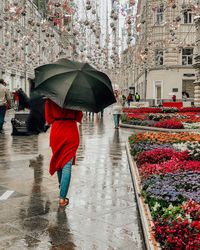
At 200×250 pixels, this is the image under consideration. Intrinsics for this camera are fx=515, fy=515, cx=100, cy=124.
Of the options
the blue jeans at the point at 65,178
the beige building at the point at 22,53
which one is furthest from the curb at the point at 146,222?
the beige building at the point at 22,53

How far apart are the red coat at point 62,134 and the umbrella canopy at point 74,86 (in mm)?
281

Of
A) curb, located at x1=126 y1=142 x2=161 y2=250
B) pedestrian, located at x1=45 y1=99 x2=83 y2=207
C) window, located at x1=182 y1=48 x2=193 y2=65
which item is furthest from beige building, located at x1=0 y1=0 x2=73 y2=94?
curb, located at x1=126 y1=142 x2=161 y2=250

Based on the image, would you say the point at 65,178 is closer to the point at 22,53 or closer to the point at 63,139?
the point at 63,139

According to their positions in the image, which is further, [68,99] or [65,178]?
[65,178]

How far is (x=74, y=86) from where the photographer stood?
7387mm

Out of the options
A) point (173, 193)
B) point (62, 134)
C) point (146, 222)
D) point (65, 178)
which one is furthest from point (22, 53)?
point (146, 222)

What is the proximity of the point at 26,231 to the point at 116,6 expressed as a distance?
46.8ft

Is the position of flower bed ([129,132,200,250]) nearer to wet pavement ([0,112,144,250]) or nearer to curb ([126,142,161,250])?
curb ([126,142,161,250])

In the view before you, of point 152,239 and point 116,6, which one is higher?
point 116,6

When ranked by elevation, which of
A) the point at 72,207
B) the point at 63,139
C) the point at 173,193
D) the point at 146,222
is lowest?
the point at 72,207

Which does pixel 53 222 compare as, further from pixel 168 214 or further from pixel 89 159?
pixel 89 159

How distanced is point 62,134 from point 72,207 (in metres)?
1.07

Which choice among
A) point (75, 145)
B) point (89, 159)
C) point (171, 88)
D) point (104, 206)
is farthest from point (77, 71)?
point (171, 88)

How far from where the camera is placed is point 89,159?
12.7 metres
